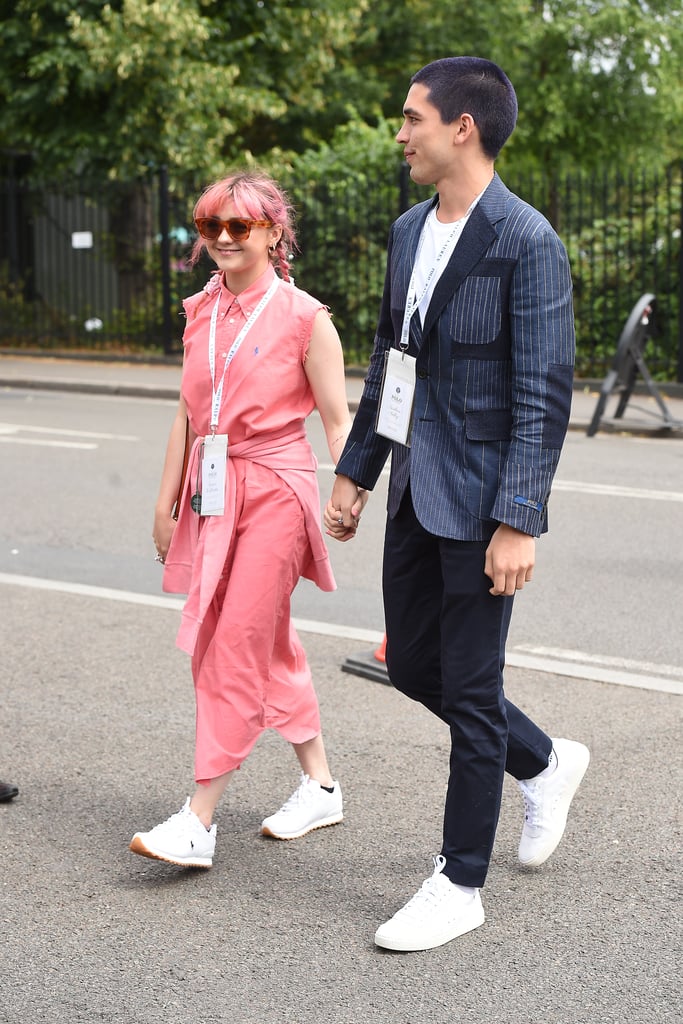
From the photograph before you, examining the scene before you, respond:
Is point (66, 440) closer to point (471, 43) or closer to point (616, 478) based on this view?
point (616, 478)

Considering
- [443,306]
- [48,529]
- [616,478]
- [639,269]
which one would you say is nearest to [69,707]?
[443,306]

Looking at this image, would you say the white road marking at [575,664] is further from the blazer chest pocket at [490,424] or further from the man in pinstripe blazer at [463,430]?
the blazer chest pocket at [490,424]

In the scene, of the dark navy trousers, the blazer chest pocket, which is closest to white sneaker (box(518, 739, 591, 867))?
the dark navy trousers

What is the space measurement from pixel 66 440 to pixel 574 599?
662cm

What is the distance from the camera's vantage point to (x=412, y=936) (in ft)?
10.5

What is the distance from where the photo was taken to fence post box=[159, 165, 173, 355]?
19.5 m

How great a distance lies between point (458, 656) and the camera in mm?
3203

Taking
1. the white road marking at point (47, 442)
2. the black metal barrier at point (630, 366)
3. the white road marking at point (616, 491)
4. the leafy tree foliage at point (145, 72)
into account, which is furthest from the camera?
the leafy tree foliage at point (145, 72)

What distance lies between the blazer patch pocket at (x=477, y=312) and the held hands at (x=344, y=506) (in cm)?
49

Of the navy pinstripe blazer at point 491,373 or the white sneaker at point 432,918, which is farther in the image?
the white sneaker at point 432,918

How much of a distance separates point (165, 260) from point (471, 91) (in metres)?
17.0

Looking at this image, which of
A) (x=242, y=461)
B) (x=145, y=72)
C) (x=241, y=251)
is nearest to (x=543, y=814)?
(x=242, y=461)

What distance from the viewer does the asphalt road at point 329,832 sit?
119 inches

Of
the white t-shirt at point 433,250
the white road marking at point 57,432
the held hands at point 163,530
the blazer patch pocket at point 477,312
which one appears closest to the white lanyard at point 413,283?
the white t-shirt at point 433,250
